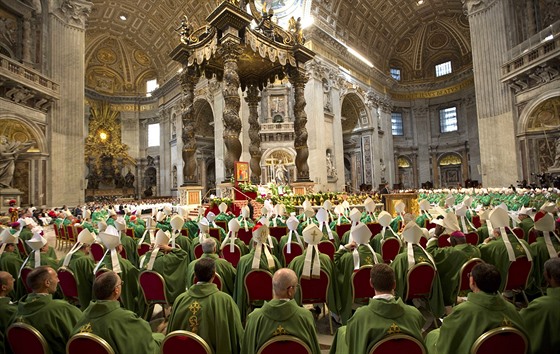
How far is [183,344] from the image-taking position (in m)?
1.61

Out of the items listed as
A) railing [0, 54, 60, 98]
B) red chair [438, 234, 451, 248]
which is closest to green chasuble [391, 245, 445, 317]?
red chair [438, 234, 451, 248]

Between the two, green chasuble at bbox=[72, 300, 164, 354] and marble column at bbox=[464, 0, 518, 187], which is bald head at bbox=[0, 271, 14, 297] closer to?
green chasuble at bbox=[72, 300, 164, 354]

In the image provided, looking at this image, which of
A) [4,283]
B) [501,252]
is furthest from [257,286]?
[501,252]

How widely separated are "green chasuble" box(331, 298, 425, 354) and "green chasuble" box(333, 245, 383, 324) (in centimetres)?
151

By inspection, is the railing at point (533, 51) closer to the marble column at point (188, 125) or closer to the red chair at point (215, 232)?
the marble column at point (188, 125)

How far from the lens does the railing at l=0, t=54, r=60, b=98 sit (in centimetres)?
1200

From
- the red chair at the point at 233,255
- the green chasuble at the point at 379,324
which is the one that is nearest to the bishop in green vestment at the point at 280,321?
the green chasuble at the point at 379,324

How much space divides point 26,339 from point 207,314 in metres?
1.05

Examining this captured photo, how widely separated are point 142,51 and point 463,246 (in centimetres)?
3098

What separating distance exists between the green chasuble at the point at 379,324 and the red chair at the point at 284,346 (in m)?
0.32

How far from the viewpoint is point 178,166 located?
80.3ft

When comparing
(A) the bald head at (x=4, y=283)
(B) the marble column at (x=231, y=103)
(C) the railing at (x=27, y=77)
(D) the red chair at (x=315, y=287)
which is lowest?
(D) the red chair at (x=315, y=287)

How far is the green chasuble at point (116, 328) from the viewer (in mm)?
Result: 1693

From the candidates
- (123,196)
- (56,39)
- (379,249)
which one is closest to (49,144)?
(56,39)
